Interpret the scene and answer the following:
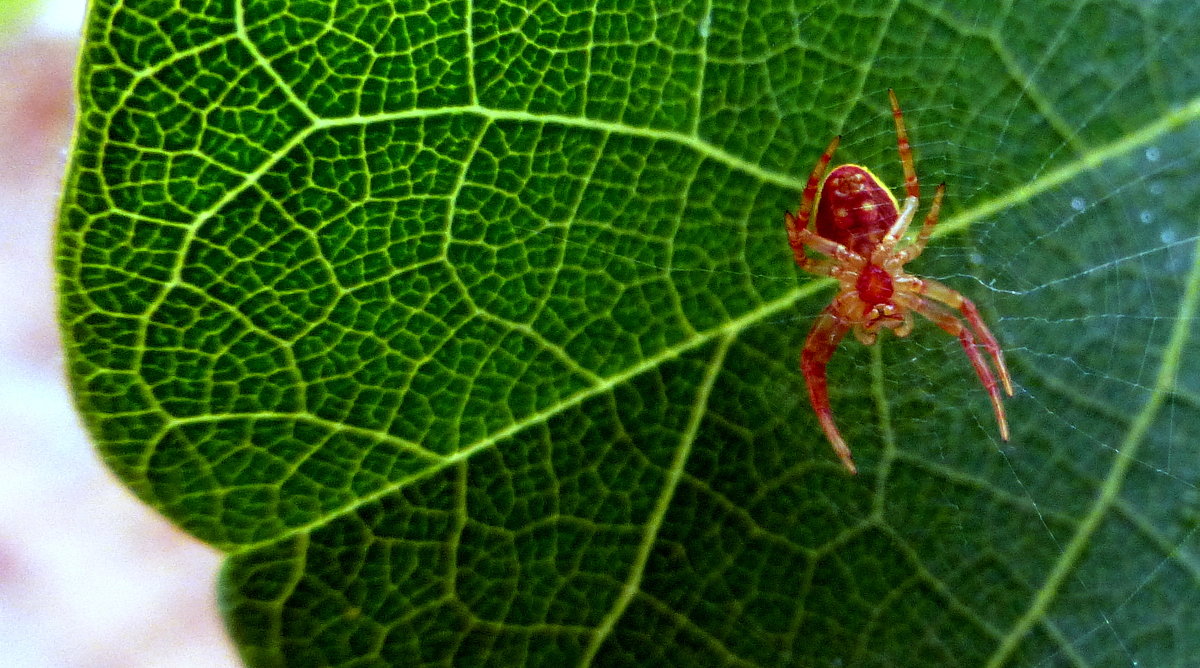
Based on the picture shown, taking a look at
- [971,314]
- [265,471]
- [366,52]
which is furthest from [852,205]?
[265,471]

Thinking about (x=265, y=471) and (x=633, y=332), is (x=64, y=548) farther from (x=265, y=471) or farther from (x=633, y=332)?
(x=633, y=332)

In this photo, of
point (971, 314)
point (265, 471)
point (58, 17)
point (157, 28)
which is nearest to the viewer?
point (157, 28)

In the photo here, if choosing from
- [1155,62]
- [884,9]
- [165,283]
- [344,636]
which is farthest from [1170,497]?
[165,283]

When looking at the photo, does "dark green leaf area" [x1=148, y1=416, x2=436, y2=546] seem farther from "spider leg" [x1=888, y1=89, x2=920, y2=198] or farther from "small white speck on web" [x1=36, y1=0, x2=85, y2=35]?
"small white speck on web" [x1=36, y1=0, x2=85, y2=35]

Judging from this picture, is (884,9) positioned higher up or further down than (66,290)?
higher up

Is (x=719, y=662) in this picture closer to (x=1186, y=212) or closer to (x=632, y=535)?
(x=632, y=535)

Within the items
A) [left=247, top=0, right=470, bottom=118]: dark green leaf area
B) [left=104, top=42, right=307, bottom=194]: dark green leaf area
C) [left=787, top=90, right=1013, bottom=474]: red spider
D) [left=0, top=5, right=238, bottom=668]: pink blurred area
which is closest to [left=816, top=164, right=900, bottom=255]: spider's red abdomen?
[left=787, top=90, right=1013, bottom=474]: red spider
